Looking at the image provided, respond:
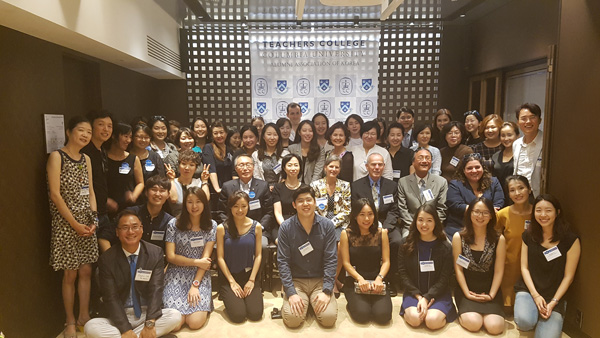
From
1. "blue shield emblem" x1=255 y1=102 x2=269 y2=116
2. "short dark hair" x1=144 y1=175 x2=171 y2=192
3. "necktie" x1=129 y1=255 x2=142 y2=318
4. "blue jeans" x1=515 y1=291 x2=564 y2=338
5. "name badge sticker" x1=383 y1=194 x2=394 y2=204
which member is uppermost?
"blue shield emblem" x1=255 y1=102 x2=269 y2=116

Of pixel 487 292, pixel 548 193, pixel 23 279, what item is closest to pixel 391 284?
pixel 487 292

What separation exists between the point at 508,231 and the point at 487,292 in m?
0.58

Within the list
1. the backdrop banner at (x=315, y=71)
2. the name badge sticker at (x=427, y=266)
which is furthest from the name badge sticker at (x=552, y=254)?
the backdrop banner at (x=315, y=71)

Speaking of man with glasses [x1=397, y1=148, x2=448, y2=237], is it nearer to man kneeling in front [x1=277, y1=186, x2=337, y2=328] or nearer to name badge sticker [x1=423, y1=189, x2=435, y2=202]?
name badge sticker [x1=423, y1=189, x2=435, y2=202]

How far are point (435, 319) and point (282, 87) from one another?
5023mm

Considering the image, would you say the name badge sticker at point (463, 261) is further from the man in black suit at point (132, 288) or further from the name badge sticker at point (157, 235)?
the name badge sticker at point (157, 235)

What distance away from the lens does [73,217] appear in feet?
10.0

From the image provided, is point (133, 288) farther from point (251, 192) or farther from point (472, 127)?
point (472, 127)

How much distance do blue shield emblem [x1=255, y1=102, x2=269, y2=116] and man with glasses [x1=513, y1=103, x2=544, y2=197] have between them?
175 inches

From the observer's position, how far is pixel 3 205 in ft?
8.81

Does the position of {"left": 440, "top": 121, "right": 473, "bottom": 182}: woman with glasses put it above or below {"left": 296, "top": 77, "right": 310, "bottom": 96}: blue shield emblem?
below

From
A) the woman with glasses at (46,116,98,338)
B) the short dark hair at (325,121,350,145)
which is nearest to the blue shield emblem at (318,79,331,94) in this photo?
the short dark hair at (325,121,350,145)

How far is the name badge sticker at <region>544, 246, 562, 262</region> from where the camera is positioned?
3146 mm

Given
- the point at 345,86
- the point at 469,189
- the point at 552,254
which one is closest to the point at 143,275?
the point at 469,189
